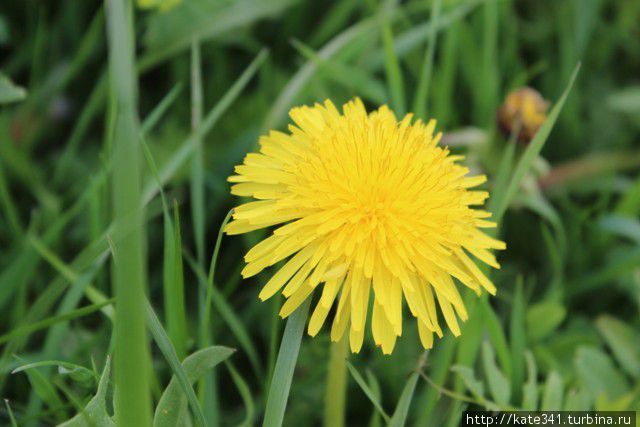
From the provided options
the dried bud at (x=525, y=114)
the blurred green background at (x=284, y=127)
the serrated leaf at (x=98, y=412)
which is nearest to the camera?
the serrated leaf at (x=98, y=412)

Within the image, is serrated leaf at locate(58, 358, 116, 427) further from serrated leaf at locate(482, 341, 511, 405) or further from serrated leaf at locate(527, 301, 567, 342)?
serrated leaf at locate(527, 301, 567, 342)

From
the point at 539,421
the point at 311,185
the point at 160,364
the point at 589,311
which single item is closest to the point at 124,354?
the point at 311,185

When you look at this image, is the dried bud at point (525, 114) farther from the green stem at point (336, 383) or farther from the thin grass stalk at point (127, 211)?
the thin grass stalk at point (127, 211)

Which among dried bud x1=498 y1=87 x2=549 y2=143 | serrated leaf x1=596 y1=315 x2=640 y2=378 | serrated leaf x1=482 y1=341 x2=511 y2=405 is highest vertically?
dried bud x1=498 y1=87 x2=549 y2=143

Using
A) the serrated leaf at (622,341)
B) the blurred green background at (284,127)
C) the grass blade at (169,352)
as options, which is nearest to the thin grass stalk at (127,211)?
the grass blade at (169,352)

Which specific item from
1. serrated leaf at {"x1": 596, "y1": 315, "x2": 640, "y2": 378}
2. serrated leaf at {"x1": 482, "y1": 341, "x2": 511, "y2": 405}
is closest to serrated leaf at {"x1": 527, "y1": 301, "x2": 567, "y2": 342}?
serrated leaf at {"x1": 596, "y1": 315, "x2": 640, "y2": 378}

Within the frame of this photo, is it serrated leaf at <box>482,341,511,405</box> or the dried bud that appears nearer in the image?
serrated leaf at <box>482,341,511,405</box>

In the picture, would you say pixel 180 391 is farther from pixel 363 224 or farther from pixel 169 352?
pixel 363 224
